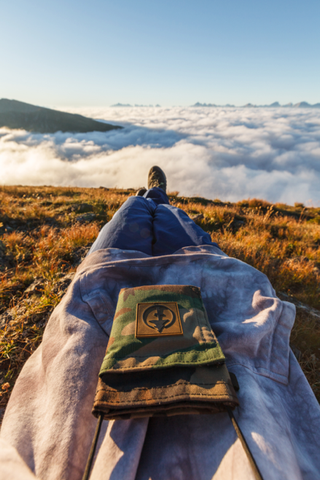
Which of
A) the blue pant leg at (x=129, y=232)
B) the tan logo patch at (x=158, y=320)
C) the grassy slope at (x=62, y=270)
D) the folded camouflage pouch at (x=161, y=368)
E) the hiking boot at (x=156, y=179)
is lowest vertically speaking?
the grassy slope at (x=62, y=270)

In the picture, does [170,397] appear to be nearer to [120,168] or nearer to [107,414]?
[107,414]

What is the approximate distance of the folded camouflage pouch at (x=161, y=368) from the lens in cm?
88

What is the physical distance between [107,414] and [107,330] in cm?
45

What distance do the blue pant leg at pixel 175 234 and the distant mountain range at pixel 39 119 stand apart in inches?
6663

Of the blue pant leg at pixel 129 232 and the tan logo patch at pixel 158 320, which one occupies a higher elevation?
the blue pant leg at pixel 129 232

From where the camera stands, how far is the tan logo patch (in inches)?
41.9

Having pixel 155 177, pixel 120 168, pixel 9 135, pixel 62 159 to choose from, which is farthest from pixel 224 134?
pixel 155 177

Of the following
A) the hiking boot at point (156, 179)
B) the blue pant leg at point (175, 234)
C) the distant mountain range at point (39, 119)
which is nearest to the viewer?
the blue pant leg at point (175, 234)

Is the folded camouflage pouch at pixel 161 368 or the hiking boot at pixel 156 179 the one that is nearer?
the folded camouflage pouch at pixel 161 368

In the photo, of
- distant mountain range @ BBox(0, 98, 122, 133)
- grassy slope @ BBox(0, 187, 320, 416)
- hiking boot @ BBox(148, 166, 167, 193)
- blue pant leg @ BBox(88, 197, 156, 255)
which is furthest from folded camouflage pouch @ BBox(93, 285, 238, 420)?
distant mountain range @ BBox(0, 98, 122, 133)

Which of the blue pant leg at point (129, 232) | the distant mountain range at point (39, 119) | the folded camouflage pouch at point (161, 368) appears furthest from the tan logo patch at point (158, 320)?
the distant mountain range at point (39, 119)

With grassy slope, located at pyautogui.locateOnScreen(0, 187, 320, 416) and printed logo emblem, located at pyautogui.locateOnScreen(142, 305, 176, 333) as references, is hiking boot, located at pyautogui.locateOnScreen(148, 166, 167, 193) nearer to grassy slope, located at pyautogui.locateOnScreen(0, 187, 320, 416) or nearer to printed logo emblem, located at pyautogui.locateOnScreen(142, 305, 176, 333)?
grassy slope, located at pyautogui.locateOnScreen(0, 187, 320, 416)

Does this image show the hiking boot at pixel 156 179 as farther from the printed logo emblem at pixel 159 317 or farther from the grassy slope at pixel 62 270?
the printed logo emblem at pixel 159 317

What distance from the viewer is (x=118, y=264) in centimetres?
157
